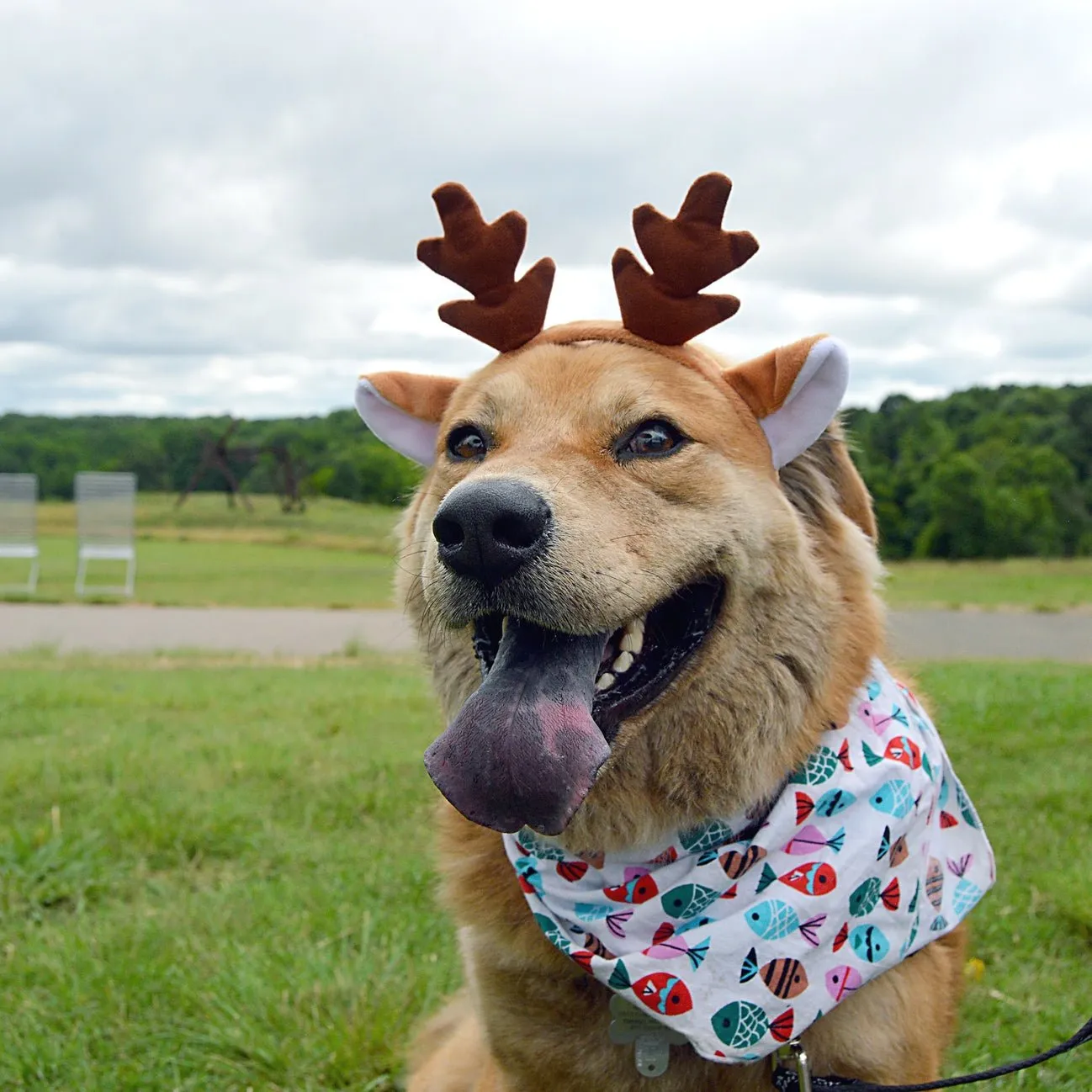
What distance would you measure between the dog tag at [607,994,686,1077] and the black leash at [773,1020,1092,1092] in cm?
23

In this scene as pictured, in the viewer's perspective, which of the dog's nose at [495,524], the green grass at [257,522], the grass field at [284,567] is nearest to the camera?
the dog's nose at [495,524]

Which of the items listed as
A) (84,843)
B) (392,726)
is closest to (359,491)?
(392,726)

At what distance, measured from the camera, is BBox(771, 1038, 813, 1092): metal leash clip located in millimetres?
2242

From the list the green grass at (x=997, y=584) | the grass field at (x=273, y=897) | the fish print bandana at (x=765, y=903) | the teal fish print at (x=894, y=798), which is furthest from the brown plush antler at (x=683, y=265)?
the green grass at (x=997, y=584)

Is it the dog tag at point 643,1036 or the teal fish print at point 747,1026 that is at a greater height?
the teal fish print at point 747,1026

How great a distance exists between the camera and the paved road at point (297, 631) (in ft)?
44.1

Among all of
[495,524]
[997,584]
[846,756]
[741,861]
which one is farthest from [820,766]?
[997,584]

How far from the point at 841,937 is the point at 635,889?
18.8 inches

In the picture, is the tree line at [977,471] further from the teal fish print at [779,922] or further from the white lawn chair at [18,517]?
the teal fish print at [779,922]

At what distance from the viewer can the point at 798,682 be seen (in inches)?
96.5

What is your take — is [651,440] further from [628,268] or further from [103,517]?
[103,517]

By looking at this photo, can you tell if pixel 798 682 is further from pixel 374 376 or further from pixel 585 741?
pixel 374 376

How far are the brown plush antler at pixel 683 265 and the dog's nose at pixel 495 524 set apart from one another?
0.76m

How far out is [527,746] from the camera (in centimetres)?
202
